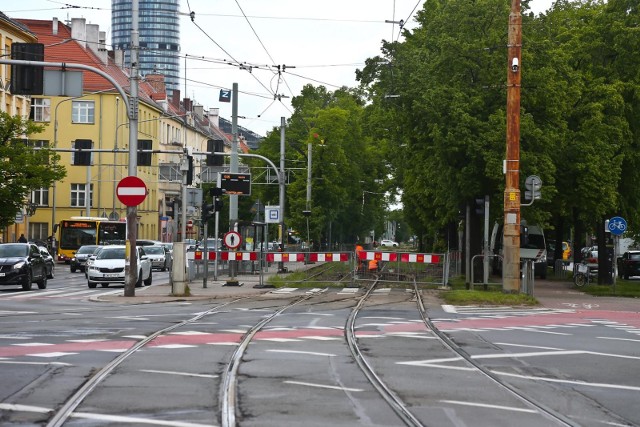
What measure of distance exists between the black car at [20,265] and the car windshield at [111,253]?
3.05 metres

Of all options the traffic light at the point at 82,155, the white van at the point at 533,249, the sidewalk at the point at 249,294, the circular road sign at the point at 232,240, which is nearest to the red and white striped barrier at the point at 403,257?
the sidewalk at the point at 249,294

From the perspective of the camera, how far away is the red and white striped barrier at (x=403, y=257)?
3716cm

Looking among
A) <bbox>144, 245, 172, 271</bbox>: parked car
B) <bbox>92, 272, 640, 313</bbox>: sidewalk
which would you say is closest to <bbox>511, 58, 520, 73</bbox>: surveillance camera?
<bbox>92, 272, 640, 313</bbox>: sidewalk

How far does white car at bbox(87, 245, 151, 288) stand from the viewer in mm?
41094

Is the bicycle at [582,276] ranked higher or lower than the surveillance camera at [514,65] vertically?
lower

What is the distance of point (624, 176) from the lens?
4312cm

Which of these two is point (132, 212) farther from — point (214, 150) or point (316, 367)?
point (316, 367)

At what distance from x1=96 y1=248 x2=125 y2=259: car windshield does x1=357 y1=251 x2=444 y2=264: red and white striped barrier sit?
9133 mm

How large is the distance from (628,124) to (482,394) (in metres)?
32.1

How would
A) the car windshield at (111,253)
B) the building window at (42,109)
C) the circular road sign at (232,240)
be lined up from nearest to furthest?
1. the circular road sign at (232,240)
2. the car windshield at (111,253)
3. the building window at (42,109)

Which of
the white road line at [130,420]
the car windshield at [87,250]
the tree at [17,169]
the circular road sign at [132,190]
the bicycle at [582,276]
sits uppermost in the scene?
the tree at [17,169]

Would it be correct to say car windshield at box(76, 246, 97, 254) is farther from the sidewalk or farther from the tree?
the sidewalk

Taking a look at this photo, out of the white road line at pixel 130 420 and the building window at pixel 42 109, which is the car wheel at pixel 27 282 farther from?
the building window at pixel 42 109

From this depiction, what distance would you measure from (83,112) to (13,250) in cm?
5835
